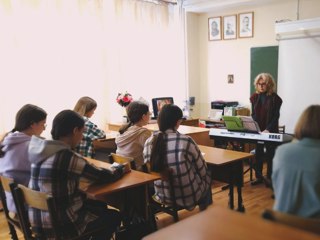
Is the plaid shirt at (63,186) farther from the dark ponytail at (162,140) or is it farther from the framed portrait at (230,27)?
the framed portrait at (230,27)

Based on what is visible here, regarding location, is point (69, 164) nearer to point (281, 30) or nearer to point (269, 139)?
point (269, 139)

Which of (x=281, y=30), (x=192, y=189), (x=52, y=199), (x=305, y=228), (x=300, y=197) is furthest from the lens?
(x=281, y=30)

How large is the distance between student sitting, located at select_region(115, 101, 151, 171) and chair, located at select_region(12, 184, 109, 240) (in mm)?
924

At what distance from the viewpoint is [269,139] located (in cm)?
363

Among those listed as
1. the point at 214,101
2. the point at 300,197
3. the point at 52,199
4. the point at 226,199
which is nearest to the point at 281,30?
the point at 214,101

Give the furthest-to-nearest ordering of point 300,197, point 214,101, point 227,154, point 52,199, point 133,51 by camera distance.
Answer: point 214,101 → point 133,51 → point 227,154 → point 52,199 → point 300,197

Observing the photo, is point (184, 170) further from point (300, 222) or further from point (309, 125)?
point (300, 222)

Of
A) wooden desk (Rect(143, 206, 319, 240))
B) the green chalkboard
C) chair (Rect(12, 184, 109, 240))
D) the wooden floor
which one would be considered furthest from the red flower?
wooden desk (Rect(143, 206, 319, 240))

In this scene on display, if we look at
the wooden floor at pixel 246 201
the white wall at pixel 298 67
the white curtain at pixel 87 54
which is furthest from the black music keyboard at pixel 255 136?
the white curtain at pixel 87 54

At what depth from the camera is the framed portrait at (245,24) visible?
5.52 m

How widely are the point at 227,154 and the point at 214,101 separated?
122 inches

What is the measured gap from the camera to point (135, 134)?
2889mm

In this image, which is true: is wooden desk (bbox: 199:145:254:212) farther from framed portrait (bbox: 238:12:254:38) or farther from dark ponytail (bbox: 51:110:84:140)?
framed portrait (bbox: 238:12:254:38)

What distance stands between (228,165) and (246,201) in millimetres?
908
